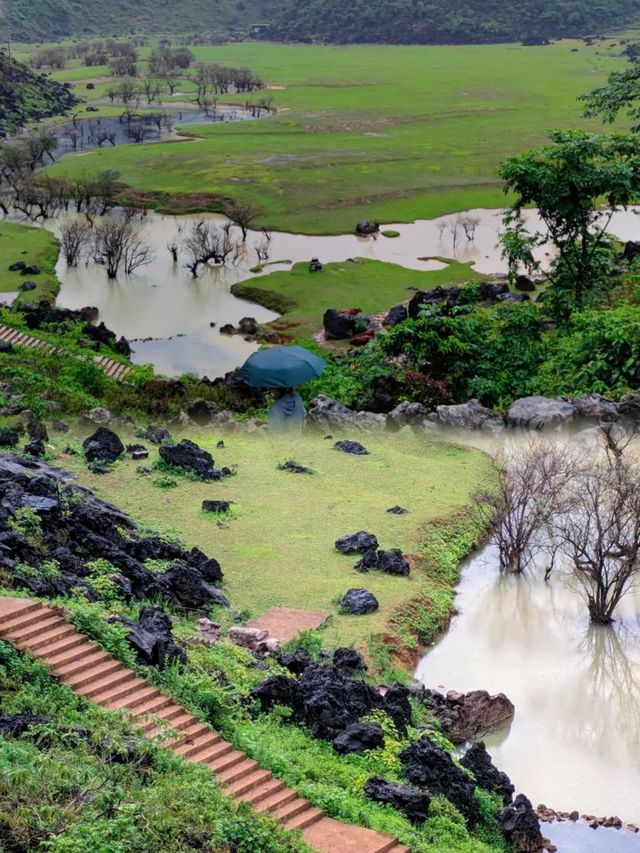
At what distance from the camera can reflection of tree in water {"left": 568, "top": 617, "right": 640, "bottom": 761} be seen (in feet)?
68.4

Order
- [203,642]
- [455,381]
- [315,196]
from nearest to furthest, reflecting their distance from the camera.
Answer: [203,642] → [455,381] → [315,196]

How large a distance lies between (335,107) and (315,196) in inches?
1709

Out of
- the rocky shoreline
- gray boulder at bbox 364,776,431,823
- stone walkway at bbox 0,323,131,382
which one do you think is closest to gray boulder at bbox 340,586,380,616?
the rocky shoreline

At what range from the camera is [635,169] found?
40.7 m

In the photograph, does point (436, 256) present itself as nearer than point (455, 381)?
No

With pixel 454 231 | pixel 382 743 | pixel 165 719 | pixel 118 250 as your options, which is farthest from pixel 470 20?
pixel 165 719

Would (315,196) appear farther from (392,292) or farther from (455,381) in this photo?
(455,381)

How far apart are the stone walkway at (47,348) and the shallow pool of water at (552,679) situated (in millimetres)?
20247

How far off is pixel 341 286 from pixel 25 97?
252 ft

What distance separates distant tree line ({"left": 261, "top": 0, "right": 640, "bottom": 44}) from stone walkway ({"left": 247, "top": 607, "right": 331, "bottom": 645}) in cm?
17042

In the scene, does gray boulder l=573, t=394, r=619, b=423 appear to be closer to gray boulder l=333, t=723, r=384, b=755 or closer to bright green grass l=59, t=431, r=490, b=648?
bright green grass l=59, t=431, r=490, b=648

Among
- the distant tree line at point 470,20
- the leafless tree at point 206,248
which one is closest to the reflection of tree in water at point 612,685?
the leafless tree at point 206,248

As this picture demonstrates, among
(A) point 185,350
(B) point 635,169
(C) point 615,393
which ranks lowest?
(A) point 185,350

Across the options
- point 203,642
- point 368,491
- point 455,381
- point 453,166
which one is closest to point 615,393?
point 455,381
